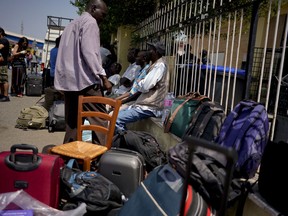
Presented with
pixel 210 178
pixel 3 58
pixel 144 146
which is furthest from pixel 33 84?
pixel 210 178

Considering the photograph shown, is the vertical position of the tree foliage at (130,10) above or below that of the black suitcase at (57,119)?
above

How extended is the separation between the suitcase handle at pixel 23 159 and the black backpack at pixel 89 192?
32 centimetres

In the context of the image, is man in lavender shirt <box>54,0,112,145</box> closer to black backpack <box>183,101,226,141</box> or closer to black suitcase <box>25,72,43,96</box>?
black backpack <box>183,101,226,141</box>

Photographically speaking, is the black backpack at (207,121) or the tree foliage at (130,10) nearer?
the black backpack at (207,121)

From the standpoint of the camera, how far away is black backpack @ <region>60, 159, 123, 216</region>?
7.83 ft

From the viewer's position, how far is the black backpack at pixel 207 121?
108 inches

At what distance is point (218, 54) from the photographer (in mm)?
4230

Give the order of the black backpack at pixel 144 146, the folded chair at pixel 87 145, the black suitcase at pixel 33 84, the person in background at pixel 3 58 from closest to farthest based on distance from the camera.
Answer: the folded chair at pixel 87 145 → the black backpack at pixel 144 146 → the person in background at pixel 3 58 → the black suitcase at pixel 33 84

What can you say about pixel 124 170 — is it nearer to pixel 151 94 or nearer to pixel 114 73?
pixel 151 94

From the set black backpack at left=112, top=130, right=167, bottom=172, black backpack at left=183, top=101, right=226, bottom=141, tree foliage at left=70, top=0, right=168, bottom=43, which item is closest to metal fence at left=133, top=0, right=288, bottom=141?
black backpack at left=183, top=101, right=226, bottom=141

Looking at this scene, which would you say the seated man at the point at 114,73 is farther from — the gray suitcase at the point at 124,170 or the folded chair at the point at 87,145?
the gray suitcase at the point at 124,170

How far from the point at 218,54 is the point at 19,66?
23.6ft

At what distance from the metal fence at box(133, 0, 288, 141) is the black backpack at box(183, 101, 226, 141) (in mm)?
343

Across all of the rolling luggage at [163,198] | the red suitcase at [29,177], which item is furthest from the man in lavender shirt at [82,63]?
the rolling luggage at [163,198]
